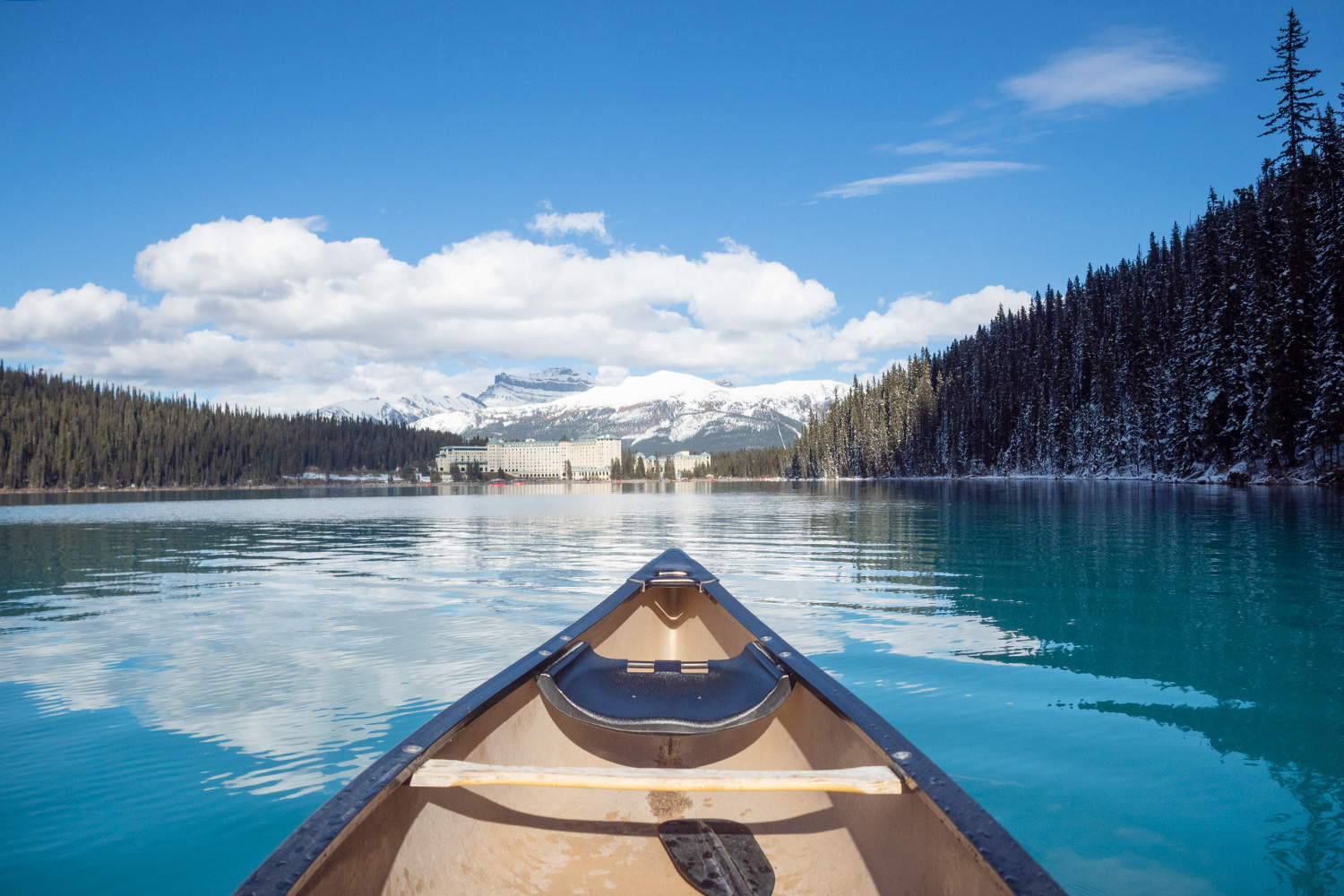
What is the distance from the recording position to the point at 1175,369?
6425 centimetres

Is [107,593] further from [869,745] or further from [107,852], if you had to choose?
[869,745]

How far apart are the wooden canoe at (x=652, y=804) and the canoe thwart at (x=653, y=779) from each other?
0.01 meters

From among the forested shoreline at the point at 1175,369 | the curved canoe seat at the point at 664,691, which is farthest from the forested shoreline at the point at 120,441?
the curved canoe seat at the point at 664,691

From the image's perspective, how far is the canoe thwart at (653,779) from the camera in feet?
10.6

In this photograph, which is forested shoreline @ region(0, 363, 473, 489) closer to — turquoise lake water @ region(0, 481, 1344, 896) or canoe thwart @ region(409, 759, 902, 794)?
turquoise lake water @ region(0, 481, 1344, 896)

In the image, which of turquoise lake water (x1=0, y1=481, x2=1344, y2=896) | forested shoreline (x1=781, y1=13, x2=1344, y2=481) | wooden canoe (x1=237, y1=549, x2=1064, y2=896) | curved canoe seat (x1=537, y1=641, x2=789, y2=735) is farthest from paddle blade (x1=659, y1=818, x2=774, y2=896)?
forested shoreline (x1=781, y1=13, x2=1344, y2=481)

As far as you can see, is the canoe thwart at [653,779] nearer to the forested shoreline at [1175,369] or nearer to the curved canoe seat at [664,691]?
the curved canoe seat at [664,691]

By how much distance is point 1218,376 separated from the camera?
53.4m

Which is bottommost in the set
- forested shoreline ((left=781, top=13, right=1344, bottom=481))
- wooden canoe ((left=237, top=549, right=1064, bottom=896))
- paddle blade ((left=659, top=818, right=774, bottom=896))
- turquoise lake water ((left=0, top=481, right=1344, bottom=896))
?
turquoise lake water ((left=0, top=481, right=1344, bottom=896))

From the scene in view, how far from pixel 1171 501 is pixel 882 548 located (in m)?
25.4

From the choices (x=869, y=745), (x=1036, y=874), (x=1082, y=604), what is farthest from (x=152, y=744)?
(x=1082, y=604)

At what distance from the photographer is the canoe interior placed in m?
2.98

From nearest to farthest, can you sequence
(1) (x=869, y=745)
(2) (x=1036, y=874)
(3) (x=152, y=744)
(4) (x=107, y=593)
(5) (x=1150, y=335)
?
(2) (x=1036, y=874)
(1) (x=869, y=745)
(3) (x=152, y=744)
(4) (x=107, y=593)
(5) (x=1150, y=335)

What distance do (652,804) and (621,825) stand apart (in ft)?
0.79
